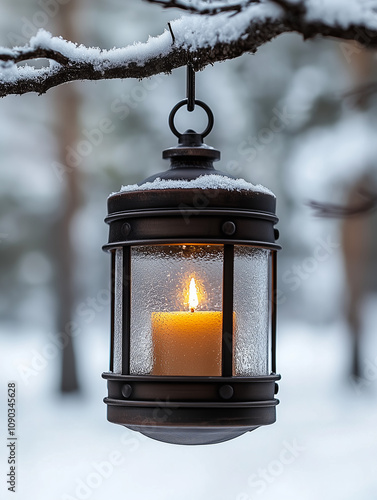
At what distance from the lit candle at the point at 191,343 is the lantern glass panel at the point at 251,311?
72 millimetres

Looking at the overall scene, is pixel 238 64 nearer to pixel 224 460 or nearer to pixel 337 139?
pixel 337 139

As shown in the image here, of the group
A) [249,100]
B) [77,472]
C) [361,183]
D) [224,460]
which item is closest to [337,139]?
[361,183]

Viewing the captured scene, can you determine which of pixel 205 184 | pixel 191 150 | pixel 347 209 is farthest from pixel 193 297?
pixel 347 209

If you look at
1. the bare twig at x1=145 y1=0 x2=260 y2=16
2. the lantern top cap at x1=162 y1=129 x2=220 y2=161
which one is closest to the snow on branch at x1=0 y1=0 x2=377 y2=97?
the bare twig at x1=145 y1=0 x2=260 y2=16

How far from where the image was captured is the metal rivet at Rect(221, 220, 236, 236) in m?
1.93

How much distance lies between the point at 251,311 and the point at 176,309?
22 cm

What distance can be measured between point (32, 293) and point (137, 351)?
7.66m

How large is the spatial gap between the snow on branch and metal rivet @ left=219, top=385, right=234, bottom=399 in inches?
32.1

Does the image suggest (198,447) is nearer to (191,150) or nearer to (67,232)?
(67,232)

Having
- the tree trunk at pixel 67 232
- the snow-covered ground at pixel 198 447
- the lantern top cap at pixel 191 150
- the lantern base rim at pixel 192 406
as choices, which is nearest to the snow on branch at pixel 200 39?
the lantern top cap at pixel 191 150

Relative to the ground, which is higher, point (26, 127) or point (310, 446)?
point (26, 127)

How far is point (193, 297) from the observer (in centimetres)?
194

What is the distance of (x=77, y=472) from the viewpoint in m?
5.64

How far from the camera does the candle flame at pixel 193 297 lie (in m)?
1.94
